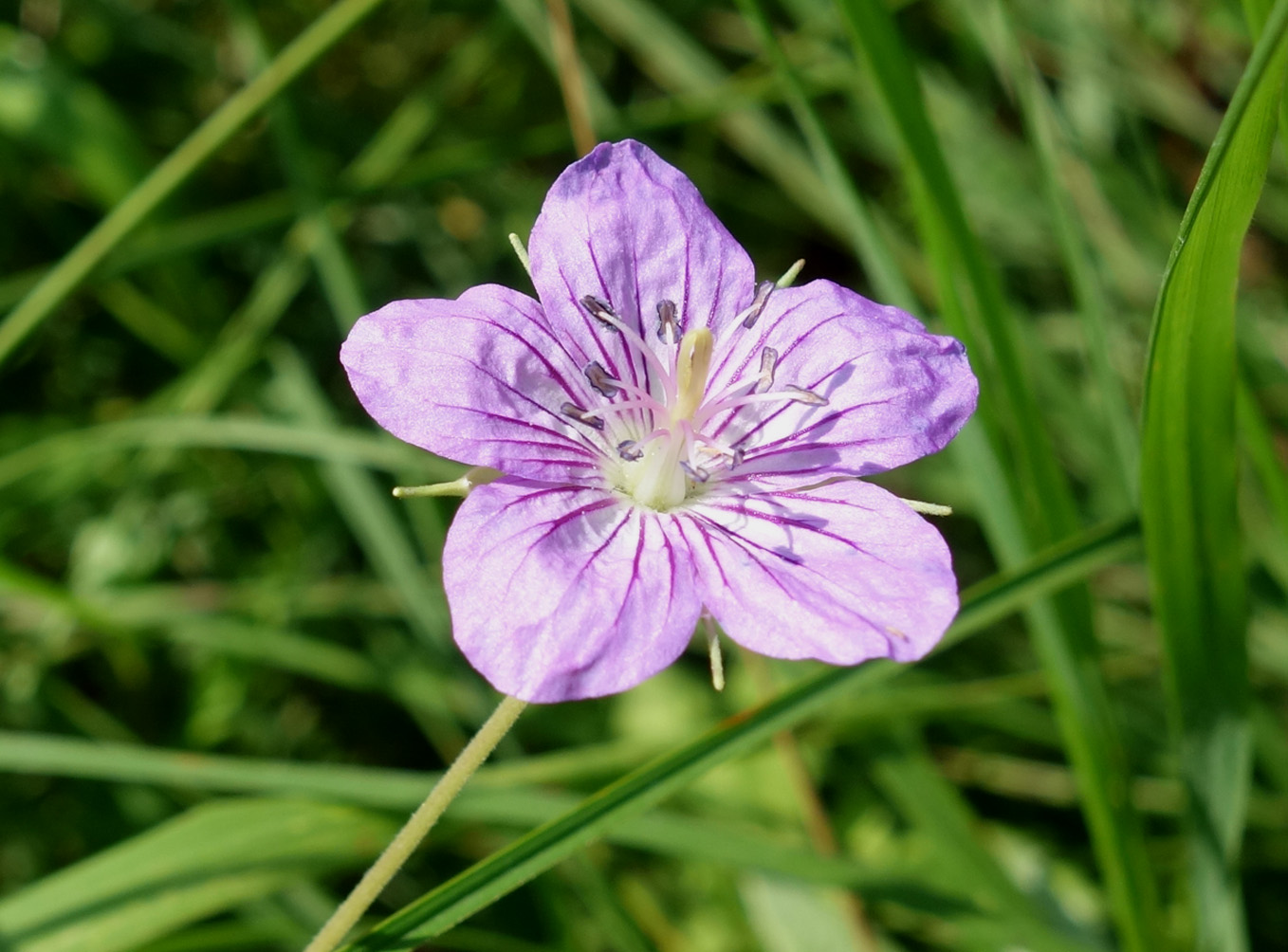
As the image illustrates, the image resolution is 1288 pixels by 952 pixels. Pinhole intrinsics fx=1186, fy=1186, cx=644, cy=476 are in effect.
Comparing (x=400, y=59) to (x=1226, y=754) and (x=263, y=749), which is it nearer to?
(x=263, y=749)

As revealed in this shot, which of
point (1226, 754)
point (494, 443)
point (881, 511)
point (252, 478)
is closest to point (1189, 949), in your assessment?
point (1226, 754)

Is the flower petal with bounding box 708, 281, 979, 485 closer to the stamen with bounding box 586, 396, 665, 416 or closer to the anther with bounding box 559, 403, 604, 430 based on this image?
the stamen with bounding box 586, 396, 665, 416

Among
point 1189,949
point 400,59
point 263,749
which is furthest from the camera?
point 400,59

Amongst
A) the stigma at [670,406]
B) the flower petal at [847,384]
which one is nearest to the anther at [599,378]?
the stigma at [670,406]

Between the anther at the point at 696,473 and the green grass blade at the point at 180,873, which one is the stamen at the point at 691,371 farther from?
the green grass blade at the point at 180,873

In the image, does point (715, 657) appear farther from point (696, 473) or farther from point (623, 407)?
point (623, 407)

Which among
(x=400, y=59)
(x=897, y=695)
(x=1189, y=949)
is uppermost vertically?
(x=400, y=59)

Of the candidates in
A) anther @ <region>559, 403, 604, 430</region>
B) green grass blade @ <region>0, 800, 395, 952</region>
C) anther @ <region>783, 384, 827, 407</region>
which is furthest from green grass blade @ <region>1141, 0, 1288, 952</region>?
green grass blade @ <region>0, 800, 395, 952</region>
